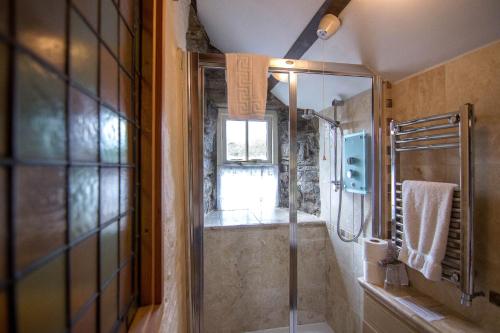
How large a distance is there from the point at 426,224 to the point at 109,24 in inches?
58.9

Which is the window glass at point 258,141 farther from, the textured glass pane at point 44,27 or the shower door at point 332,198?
the textured glass pane at point 44,27

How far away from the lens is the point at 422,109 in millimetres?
1323

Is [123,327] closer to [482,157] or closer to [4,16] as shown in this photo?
[4,16]

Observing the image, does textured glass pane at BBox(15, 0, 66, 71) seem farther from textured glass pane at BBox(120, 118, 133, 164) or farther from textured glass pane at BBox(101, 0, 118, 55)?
textured glass pane at BBox(120, 118, 133, 164)

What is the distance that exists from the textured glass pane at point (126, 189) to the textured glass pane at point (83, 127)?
17cm

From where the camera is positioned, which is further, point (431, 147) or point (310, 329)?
point (310, 329)

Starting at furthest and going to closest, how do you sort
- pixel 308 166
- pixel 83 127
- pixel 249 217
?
pixel 308 166 < pixel 249 217 < pixel 83 127

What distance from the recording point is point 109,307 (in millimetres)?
552

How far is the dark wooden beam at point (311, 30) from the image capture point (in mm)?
1240

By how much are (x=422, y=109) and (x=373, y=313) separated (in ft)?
4.04

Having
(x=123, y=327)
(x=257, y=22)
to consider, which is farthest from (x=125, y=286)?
(x=257, y=22)

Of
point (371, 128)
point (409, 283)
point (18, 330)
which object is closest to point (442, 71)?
point (371, 128)

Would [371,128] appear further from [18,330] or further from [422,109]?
[18,330]

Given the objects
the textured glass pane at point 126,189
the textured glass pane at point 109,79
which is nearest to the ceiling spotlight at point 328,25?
the textured glass pane at point 109,79
